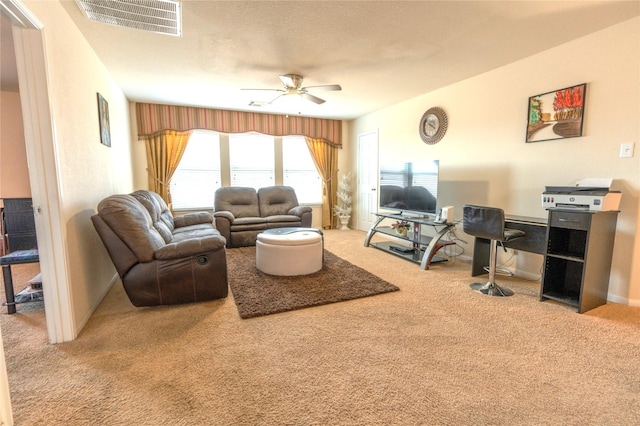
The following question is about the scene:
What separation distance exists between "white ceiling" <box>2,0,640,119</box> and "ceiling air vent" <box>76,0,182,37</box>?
112 mm

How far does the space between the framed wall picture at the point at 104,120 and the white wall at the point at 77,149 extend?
0.29ft

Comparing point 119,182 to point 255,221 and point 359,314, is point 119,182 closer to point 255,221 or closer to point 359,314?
point 255,221

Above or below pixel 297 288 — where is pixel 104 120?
above

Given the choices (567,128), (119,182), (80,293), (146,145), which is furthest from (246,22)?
(146,145)

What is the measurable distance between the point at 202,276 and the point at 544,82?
3856 millimetres

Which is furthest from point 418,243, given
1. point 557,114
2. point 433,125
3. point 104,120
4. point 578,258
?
point 104,120

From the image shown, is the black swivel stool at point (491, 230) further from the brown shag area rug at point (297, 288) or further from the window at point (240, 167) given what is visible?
the window at point (240, 167)

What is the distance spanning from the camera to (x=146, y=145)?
5.16m

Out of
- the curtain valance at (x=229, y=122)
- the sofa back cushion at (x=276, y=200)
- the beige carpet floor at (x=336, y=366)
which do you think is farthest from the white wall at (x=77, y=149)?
the sofa back cushion at (x=276, y=200)

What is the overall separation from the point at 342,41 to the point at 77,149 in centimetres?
242

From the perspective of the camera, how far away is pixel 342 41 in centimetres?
275

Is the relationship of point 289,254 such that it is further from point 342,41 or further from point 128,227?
point 342,41

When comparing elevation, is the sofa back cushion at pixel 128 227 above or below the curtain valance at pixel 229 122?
below

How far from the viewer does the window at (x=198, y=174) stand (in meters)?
5.51
